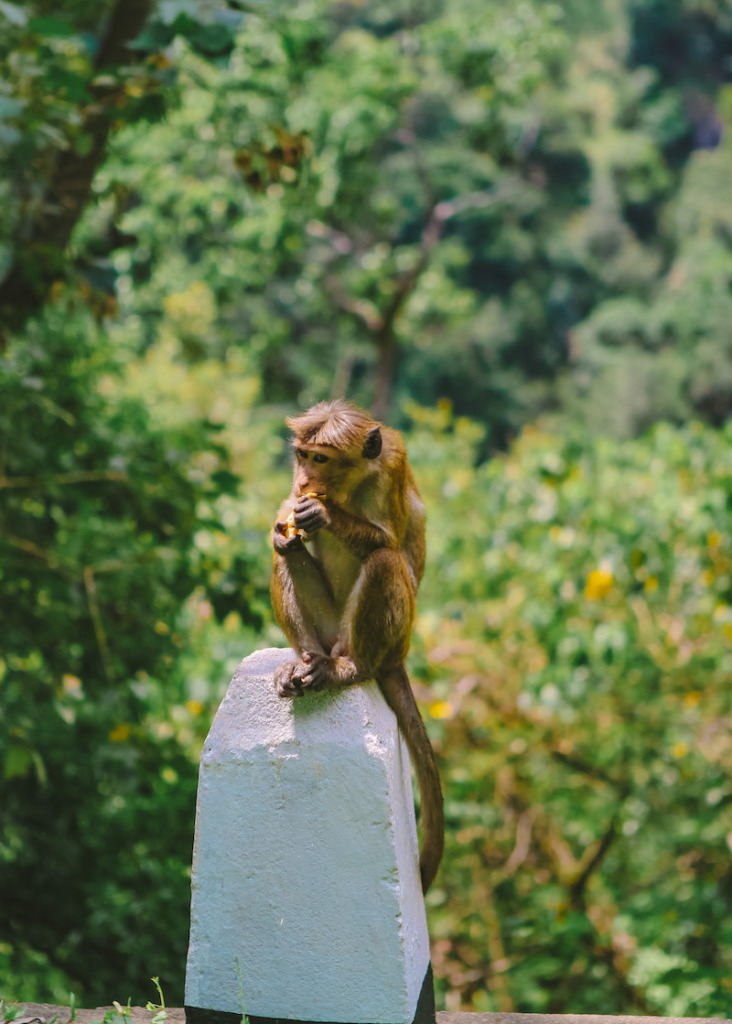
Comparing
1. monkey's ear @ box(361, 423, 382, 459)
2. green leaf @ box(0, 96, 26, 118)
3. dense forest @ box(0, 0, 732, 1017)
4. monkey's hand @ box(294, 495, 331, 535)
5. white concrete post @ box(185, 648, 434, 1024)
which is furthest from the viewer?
dense forest @ box(0, 0, 732, 1017)

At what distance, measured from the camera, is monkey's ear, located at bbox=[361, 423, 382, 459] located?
2.39m

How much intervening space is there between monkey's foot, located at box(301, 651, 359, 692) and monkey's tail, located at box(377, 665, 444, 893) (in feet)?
0.62

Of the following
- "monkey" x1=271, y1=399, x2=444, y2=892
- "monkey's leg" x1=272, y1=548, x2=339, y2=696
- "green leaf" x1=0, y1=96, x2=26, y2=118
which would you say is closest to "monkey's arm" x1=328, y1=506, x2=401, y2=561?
"monkey" x1=271, y1=399, x2=444, y2=892

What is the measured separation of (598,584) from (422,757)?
2210 millimetres

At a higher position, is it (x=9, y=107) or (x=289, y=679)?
(x=9, y=107)

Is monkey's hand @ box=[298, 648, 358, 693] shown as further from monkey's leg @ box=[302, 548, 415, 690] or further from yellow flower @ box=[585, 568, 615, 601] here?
yellow flower @ box=[585, 568, 615, 601]

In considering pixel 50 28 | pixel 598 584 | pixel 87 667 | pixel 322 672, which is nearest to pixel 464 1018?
pixel 322 672

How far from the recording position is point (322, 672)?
2.25 m

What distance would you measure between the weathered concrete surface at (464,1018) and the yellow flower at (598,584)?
2.12m

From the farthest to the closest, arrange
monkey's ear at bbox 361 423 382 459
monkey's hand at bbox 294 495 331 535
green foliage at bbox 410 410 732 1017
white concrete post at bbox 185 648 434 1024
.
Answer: green foliage at bbox 410 410 732 1017
monkey's ear at bbox 361 423 382 459
monkey's hand at bbox 294 495 331 535
white concrete post at bbox 185 648 434 1024

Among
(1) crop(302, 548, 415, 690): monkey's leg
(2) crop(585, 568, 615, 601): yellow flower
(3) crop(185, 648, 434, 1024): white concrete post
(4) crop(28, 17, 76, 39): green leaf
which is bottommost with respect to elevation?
(3) crop(185, 648, 434, 1024): white concrete post

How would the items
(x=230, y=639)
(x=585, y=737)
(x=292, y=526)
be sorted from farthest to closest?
(x=230, y=639) < (x=585, y=737) < (x=292, y=526)

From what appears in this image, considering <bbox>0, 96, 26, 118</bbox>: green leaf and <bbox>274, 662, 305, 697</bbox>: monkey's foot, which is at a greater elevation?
<bbox>0, 96, 26, 118</bbox>: green leaf

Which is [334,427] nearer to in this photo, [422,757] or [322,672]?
[322,672]
